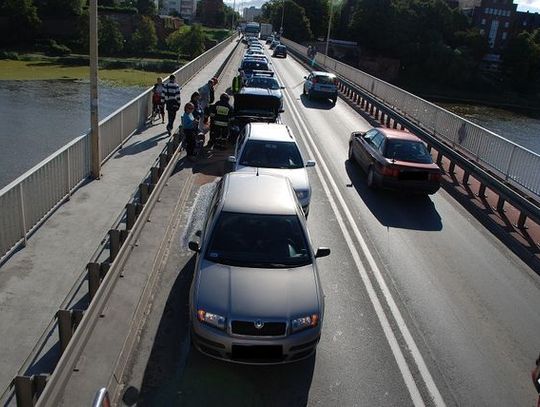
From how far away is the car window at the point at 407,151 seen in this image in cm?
1355

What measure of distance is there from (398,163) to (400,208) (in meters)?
1.11

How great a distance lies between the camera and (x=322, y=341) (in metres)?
7.01

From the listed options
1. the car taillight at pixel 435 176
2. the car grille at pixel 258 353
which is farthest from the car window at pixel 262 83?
the car grille at pixel 258 353

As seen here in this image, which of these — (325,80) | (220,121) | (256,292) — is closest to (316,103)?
(325,80)

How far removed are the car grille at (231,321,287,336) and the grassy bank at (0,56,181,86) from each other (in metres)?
58.0

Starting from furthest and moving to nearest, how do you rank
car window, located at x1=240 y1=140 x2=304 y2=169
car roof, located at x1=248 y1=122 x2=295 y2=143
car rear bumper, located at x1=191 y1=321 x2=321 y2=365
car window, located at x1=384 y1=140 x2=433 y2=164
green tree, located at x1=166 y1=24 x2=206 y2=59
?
green tree, located at x1=166 y1=24 x2=206 y2=59 → car window, located at x1=384 y1=140 x2=433 y2=164 → car roof, located at x1=248 y1=122 x2=295 y2=143 → car window, located at x1=240 y1=140 x2=304 y2=169 → car rear bumper, located at x1=191 y1=321 x2=321 y2=365

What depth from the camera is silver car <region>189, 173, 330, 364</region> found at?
5980 millimetres

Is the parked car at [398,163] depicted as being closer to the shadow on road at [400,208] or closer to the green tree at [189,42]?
the shadow on road at [400,208]

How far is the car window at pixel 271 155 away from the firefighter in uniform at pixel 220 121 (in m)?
4.56

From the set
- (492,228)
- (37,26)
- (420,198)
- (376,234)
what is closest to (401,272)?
(376,234)

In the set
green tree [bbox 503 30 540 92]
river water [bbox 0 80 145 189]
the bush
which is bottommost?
the bush

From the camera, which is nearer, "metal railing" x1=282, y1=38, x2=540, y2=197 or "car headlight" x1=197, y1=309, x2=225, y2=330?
"car headlight" x1=197, y1=309, x2=225, y2=330

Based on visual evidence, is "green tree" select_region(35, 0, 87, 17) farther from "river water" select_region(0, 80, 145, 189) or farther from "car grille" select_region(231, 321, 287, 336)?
"car grille" select_region(231, 321, 287, 336)

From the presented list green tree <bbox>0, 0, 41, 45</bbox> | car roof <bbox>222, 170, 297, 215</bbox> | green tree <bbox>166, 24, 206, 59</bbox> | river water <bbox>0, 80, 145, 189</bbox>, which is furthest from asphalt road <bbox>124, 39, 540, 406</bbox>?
green tree <bbox>0, 0, 41, 45</bbox>
